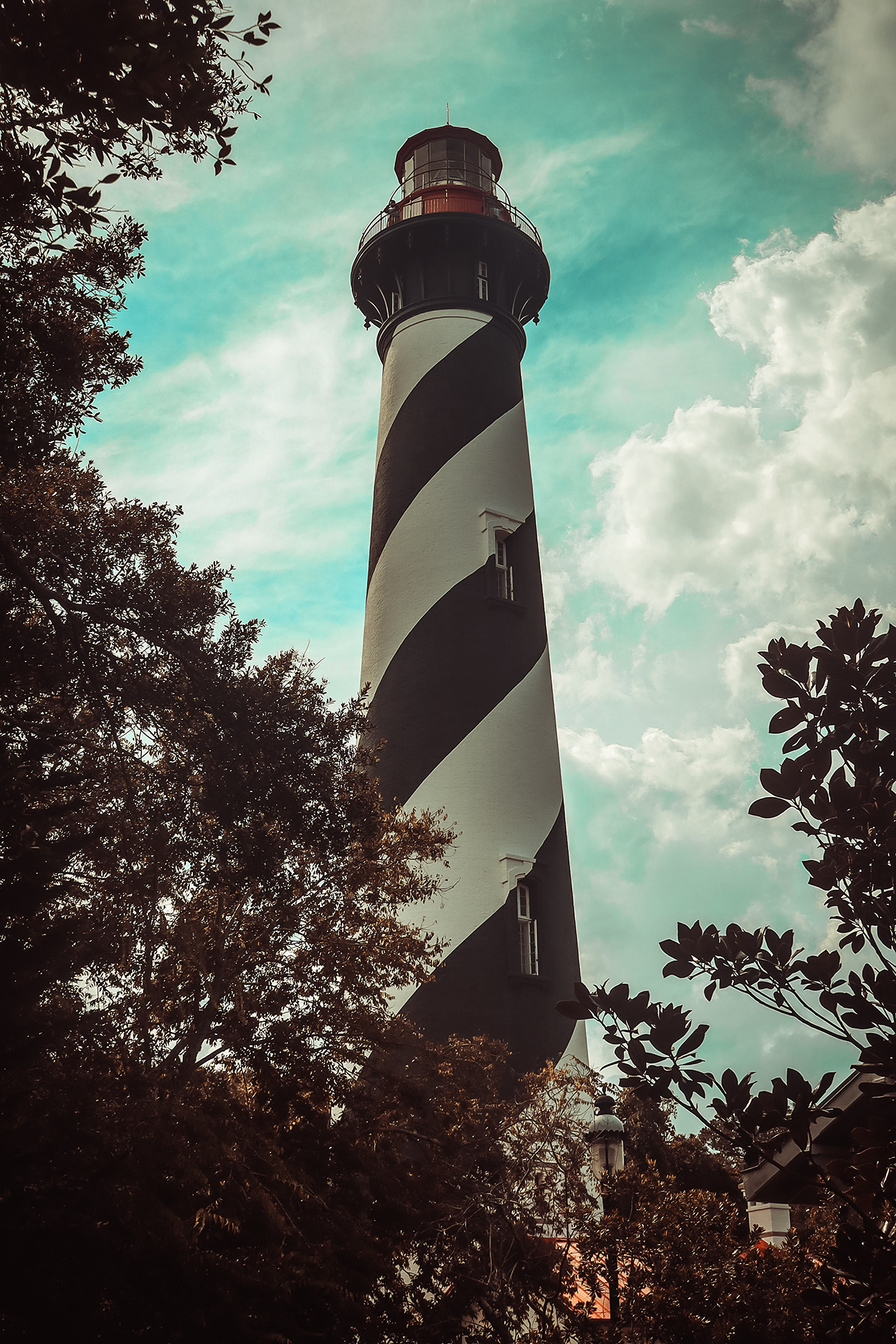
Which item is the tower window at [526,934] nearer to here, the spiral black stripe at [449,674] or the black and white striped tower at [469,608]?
the black and white striped tower at [469,608]

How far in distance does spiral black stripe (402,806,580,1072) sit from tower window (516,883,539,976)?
0.31 feet

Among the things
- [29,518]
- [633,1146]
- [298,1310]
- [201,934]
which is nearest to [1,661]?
[29,518]

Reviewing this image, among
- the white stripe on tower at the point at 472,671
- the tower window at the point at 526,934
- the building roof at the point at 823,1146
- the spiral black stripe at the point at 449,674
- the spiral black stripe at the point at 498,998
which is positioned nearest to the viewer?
the building roof at the point at 823,1146

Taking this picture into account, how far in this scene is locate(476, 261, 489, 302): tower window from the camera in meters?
17.6

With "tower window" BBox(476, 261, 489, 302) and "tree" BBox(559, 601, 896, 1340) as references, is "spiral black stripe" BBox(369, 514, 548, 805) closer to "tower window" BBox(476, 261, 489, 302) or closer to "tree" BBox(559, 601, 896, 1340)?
"tower window" BBox(476, 261, 489, 302)

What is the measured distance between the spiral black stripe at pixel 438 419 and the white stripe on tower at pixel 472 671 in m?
0.03

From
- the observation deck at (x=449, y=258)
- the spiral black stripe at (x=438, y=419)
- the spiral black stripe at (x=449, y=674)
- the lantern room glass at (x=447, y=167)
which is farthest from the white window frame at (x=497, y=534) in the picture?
the lantern room glass at (x=447, y=167)

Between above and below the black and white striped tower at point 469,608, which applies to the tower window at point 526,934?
below

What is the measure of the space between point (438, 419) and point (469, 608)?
3.44m

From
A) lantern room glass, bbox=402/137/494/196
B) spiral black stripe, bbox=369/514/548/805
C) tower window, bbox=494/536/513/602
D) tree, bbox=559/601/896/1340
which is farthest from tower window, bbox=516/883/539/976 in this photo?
lantern room glass, bbox=402/137/494/196

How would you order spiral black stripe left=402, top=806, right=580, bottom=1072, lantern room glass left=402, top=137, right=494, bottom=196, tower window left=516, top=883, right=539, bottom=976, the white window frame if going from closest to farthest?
spiral black stripe left=402, top=806, right=580, bottom=1072 → tower window left=516, top=883, right=539, bottom=976 → the white window frame → lantern room glass left=402, top=137, right=494, bottom=196

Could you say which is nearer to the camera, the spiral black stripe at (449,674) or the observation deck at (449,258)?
the spiral black stripe at (449,674)

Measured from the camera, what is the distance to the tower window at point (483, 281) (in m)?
17.6

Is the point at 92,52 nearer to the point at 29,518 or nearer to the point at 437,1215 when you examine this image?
the point at 29,518
